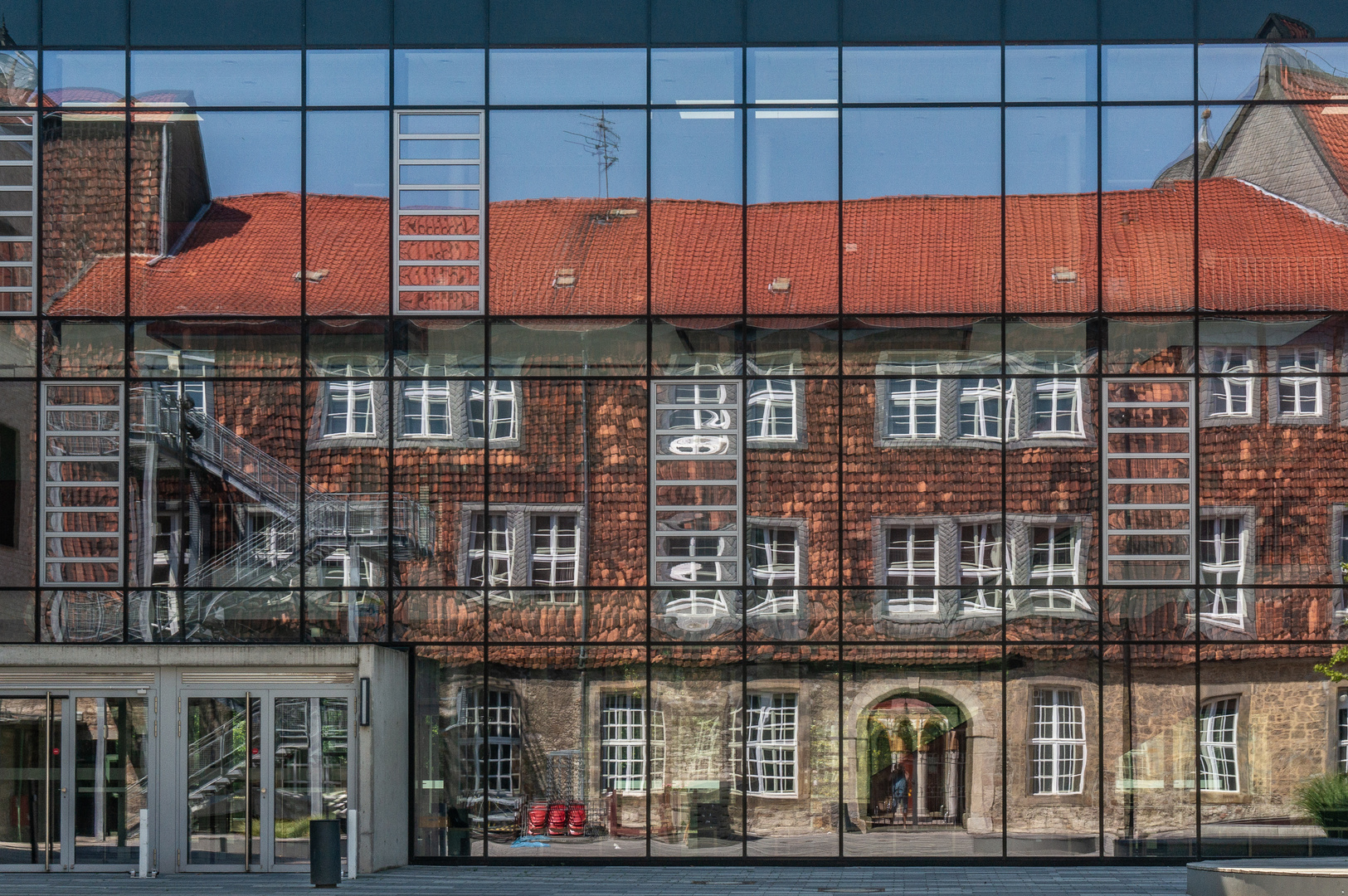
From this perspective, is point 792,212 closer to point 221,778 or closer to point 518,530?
point 518,530

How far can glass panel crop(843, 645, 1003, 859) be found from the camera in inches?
828

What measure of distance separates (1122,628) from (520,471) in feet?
28.9

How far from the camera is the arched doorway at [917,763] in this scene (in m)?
21.1

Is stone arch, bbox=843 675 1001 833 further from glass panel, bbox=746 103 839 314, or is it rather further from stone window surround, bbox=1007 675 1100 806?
glass panel, bbox=746 103 839 314

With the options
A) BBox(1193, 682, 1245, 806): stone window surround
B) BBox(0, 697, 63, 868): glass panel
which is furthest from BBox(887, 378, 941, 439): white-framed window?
BBox(0, 697, 63, 868): glass panel

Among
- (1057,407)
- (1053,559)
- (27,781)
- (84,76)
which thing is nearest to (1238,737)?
(1053,559)

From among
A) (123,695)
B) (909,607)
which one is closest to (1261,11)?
(909,607)

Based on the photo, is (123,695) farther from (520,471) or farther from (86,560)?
(520,471)

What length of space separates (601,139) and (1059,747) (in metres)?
10.9

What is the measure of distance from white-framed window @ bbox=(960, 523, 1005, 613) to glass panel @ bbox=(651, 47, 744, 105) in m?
7.19

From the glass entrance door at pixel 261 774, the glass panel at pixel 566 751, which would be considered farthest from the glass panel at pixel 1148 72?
the glass entrance door at pixel 261 774

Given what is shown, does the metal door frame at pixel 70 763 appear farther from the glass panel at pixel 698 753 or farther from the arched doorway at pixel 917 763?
the arched doorway at pixel 917 763

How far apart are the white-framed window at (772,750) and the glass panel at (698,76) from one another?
28.8 ft

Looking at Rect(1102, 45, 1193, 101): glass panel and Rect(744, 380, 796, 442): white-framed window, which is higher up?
Rect(1102, 45, 1193, 101): glass panel
